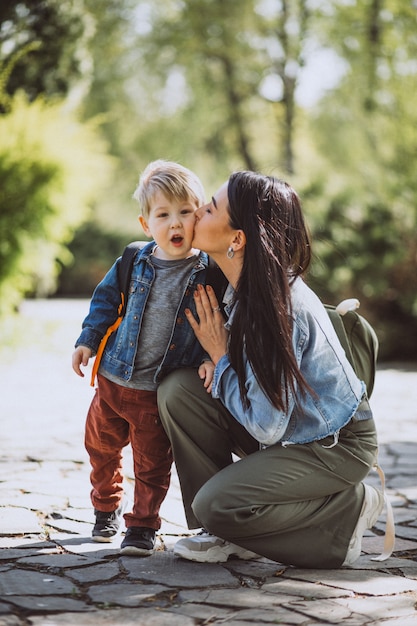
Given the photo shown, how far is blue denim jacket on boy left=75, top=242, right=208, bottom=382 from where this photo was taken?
2.95 metres

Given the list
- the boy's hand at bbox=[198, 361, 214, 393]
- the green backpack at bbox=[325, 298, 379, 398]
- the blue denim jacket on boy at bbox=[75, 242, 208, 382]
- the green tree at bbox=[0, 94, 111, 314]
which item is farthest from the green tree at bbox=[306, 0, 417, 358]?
the boy's hand at bbox=[198, 361, 214, 393]

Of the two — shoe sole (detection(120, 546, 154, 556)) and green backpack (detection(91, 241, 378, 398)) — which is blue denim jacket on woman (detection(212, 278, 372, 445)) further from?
shoe sole (detection(120, 546, 154, 556))

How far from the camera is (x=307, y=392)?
2674 mm

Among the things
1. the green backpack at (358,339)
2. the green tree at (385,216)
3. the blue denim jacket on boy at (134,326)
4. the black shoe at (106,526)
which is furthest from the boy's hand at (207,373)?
the green tree at (385,216)

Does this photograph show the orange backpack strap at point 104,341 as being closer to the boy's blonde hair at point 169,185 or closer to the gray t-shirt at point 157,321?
the gray t-shirt at point 157,321

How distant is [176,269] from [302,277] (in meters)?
0.46

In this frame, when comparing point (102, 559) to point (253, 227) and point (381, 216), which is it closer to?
point (253, 227)

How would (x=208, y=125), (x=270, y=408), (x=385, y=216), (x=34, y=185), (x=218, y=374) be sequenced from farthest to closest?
(x=208, y=125) → (x=385, y=216) → (x=34, y=185) → (x=218, y=374) → (x=270, y=408)

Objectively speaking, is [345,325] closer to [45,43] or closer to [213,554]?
[213,554]

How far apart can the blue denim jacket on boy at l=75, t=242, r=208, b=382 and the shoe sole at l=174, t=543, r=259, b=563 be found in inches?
23.5

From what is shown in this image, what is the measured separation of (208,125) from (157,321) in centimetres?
2362

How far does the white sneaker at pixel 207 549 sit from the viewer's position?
111 inches

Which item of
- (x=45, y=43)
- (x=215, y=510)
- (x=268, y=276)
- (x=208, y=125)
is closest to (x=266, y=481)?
(x=215, y=510)

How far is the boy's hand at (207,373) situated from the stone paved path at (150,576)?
1.99 ft
